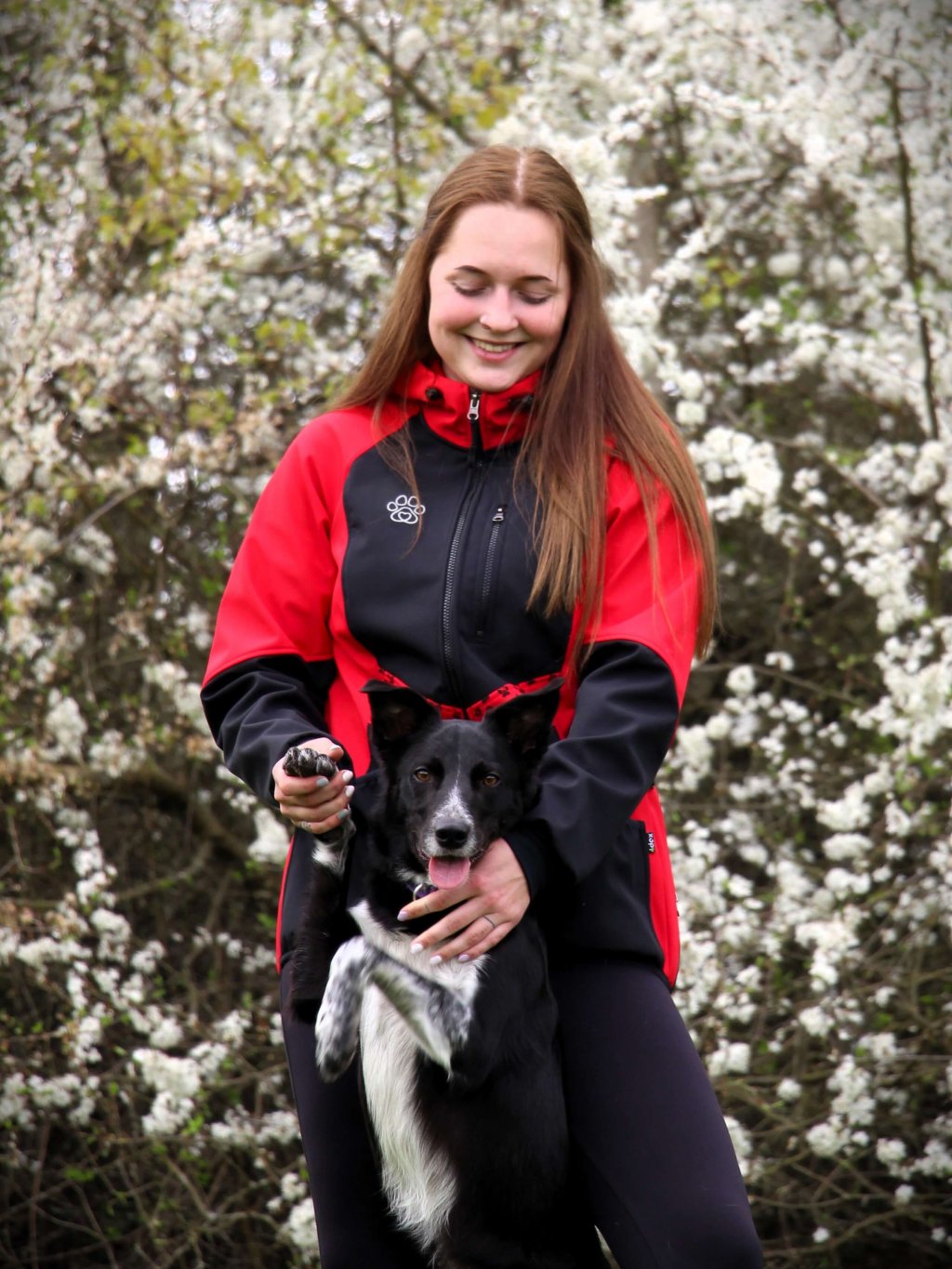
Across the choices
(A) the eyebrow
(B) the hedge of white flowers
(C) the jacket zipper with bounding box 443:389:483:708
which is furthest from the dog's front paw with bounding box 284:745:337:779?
(B) the hedge of white flowers

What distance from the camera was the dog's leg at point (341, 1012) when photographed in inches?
85.2

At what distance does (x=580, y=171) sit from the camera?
5.06m

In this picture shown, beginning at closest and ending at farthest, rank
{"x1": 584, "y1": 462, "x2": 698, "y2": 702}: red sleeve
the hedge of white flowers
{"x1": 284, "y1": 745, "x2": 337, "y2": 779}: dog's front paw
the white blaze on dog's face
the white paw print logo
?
{"x1": 284, "y1": 745, "x2": 337, "y2": 779}: dog's front paw, the white blaze on dog's face, {"x1": 584, "y1": 462, "x2": 698, "y2": 702}: red sleeve, the white paw print logo, the hedge of white flowers

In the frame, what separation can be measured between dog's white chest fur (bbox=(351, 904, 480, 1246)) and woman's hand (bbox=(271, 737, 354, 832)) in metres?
0.24

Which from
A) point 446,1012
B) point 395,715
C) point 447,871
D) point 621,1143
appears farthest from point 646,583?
point 621,1143

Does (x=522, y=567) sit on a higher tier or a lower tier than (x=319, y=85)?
lower

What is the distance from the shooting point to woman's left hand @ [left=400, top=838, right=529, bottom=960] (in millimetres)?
2062

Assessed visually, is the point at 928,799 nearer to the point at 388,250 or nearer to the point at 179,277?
the point at 388,250

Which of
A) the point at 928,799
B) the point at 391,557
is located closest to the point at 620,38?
the point at 928,799

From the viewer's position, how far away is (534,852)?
2082mm

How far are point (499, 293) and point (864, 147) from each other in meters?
3.63

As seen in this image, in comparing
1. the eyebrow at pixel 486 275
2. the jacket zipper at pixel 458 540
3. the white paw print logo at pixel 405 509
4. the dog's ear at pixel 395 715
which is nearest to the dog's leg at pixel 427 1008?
the dog's ear at pixel 395 715

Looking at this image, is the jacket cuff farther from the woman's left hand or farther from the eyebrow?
the eyebrow

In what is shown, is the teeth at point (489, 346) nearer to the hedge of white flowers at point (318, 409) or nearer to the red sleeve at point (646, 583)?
the red sleeve at point (646, 583)
